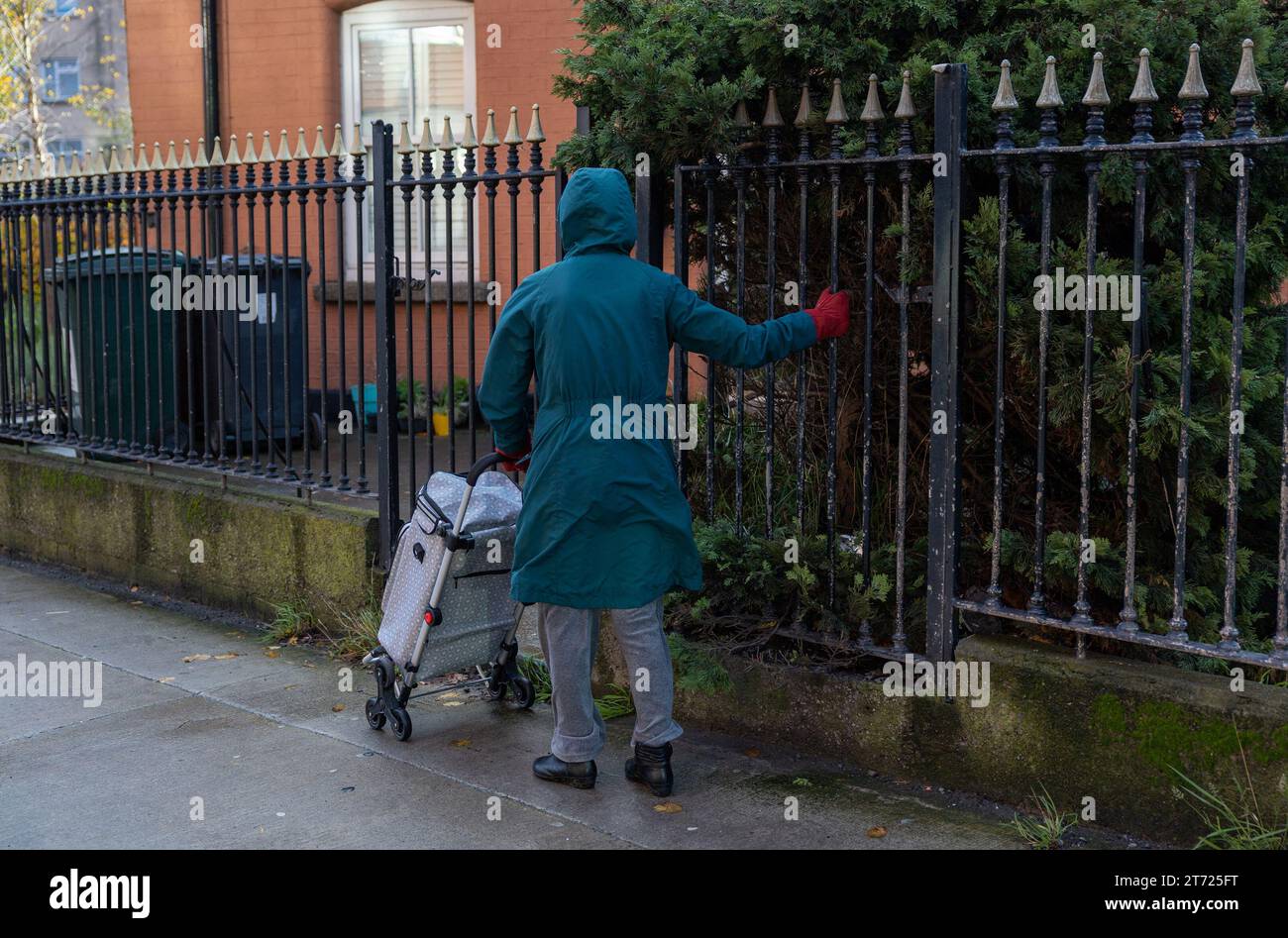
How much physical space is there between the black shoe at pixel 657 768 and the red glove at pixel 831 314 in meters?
1.42

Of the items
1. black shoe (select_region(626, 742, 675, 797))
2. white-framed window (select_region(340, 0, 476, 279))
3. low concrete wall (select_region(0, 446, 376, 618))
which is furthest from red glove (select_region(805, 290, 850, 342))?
white-framed window (select_region(340, 0, 476, 279))

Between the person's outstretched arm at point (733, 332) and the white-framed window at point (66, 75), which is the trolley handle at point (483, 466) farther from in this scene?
the white-framed window at point (66, 75)

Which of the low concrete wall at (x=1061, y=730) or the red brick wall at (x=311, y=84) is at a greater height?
the red brick wall at (x=311, y=84)

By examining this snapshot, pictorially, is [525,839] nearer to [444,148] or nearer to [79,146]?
[444,148]

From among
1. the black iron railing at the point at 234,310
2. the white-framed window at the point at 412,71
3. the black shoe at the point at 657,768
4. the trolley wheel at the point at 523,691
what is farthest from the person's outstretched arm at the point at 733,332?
the white-framed window at the point at 412,71

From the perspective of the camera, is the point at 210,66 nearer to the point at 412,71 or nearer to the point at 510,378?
the point at 412,71

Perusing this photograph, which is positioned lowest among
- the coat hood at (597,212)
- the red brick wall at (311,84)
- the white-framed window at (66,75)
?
the coat hood at (597,212)

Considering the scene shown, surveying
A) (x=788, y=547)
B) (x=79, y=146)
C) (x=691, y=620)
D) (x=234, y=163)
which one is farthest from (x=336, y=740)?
(x=79, y=146)

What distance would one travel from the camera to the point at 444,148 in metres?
5.77

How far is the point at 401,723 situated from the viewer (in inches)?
197

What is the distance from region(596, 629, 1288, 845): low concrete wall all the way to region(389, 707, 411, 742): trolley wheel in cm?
122

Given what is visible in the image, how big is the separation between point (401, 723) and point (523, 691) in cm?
53

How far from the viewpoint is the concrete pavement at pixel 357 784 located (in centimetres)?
414

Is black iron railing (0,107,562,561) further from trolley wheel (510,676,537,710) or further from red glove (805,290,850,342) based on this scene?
red glove (805,290,850,342)
